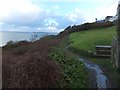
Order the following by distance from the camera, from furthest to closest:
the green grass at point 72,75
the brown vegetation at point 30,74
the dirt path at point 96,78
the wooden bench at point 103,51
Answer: the wooden bench at point 103,51
the dirt path at point 96,78
the green grass at point 72,75
the brown vegetation at point 30,74

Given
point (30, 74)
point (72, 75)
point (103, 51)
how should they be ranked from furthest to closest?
point (103, 51) → point (72, 75) → point (30, 74)

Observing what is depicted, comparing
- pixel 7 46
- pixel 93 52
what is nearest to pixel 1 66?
pixel 93 52

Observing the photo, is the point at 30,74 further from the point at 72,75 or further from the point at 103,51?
the point at 103,51

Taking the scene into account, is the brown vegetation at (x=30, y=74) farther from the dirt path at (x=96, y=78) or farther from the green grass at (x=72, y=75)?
the dirt path at (x=96, y=78)

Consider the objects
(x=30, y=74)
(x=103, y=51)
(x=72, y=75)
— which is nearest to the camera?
(x=30, y=74)

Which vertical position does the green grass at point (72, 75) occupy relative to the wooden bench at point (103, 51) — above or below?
below

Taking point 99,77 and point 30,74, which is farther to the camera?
point 99,77

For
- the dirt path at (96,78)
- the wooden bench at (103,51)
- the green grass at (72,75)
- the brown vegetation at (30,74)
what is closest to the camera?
the brown vegetation at (30,74)

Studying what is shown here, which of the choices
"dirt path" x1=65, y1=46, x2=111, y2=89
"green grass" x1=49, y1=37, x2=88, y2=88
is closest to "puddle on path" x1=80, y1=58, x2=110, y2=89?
"dirt path" x1=65, y1=46, x2=111, y2=89

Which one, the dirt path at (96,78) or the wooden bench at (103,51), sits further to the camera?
the wooden bench at (103,51)

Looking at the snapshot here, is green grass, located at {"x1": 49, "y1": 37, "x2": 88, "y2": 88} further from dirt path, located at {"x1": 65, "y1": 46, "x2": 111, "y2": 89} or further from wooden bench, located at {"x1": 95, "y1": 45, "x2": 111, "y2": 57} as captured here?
wooden bench, located at {"x1": 95, "y1": 45, "x2": 111, "y2": 57}

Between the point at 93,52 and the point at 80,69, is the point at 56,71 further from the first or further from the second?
the point at 93,52

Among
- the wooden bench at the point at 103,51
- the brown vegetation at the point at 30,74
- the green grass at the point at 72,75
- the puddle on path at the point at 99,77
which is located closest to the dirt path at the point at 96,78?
the puddle on path at the point at 99,77

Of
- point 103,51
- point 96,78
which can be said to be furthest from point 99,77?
point 103,51
